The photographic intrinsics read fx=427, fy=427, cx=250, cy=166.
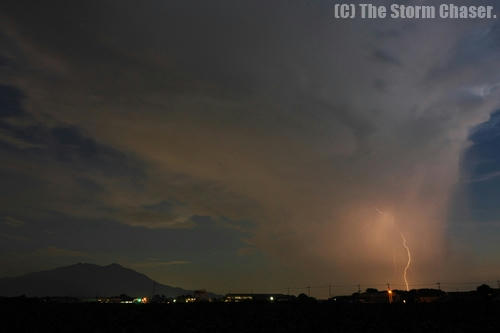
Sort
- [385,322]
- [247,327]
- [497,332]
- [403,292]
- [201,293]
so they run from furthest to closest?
[201,293] < [403,292] < [385,322] < [247,327] < [497,332]

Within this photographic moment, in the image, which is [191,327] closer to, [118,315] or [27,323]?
[118,315]

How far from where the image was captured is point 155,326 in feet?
90.2

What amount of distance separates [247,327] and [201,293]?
109 meters

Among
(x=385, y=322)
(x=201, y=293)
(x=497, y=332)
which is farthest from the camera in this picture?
(x=201, y=293)

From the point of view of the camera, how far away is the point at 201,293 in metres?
131

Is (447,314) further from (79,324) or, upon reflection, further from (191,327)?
(79,324)

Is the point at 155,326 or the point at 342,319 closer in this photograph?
the point at 155,326

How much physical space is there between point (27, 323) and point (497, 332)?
28.8 metres

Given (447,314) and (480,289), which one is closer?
Answer: (447,314)

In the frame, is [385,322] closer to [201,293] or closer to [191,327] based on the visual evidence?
[191,327]

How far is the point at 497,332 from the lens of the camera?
24.0 m

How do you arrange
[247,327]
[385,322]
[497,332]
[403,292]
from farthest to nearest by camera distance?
[403,292] → [385,322] → [247,327] → [497,332]

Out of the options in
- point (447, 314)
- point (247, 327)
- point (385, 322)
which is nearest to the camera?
point (247, 327)

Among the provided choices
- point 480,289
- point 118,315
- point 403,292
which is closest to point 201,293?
point 403,292
